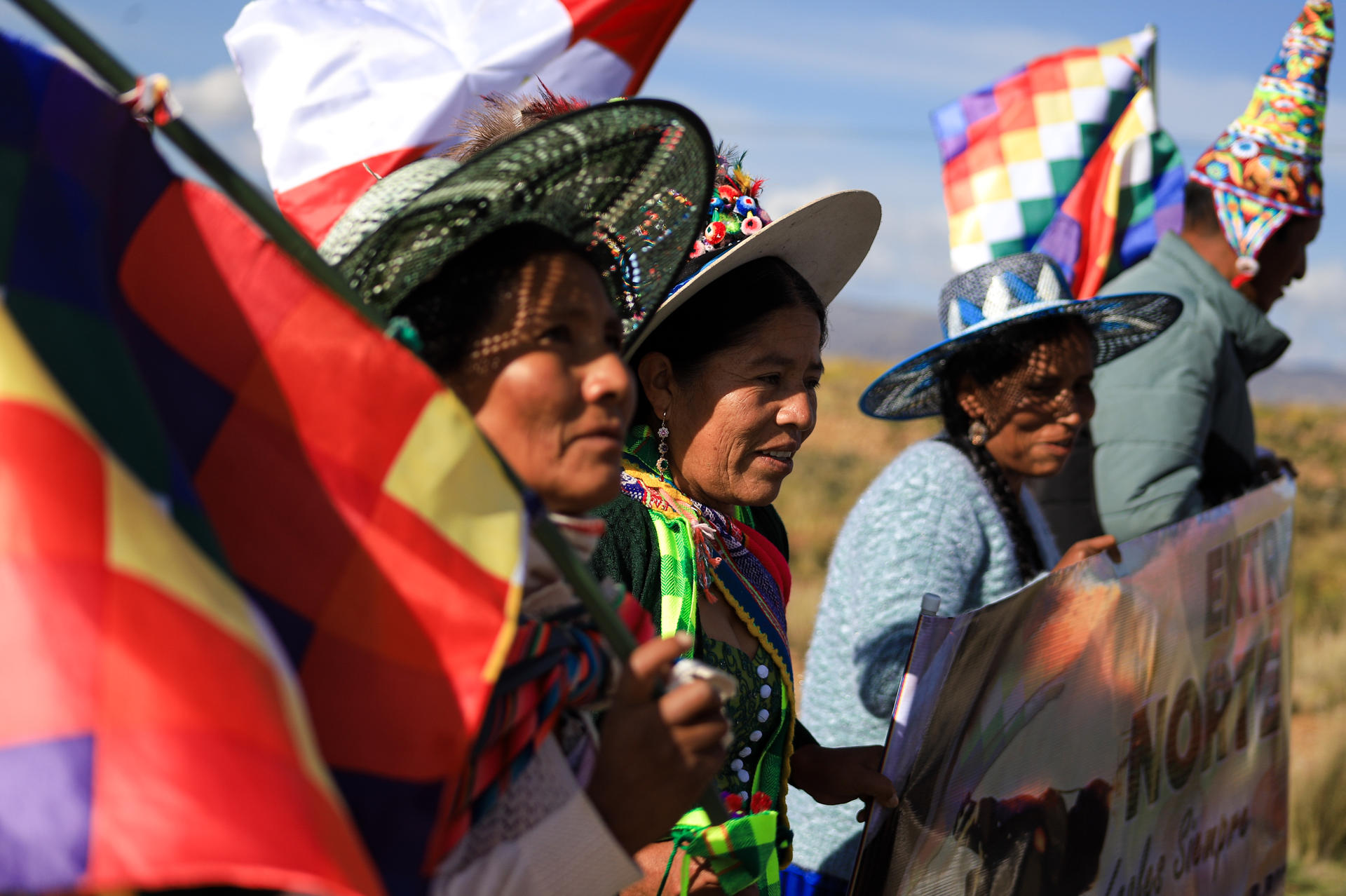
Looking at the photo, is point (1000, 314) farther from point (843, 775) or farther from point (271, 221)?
point (271, 221)

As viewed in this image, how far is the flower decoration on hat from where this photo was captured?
7.70ft

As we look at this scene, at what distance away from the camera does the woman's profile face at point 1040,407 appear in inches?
133

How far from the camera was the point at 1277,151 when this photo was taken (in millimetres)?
4758

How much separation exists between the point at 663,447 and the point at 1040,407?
1429 mm

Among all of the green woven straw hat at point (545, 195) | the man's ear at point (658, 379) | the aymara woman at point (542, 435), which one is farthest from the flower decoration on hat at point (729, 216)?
the aymara woman at point (542, 435)

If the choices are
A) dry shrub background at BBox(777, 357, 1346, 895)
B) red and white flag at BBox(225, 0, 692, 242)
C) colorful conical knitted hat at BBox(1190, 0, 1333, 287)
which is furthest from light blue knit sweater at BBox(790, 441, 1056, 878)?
colorful conical knitted hat at BBox(1190, 0, 1333, 287)

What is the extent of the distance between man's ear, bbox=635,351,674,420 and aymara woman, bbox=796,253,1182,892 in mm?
806

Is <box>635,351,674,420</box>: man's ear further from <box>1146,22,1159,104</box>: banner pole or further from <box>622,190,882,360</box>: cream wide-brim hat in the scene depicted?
<box>1146,22,1159,104</box>: banner pole

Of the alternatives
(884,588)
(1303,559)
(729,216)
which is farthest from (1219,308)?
(1303,559)

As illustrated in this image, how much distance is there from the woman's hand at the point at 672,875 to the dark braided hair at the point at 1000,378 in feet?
5.36

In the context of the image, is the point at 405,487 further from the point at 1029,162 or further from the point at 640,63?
the point at 1029,162

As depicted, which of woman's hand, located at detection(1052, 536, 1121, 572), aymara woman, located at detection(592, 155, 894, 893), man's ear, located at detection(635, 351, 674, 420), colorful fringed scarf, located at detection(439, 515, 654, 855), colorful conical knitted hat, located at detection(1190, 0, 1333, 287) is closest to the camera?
colorful fringed scarf, located at detection(439, 515, 654, 855)

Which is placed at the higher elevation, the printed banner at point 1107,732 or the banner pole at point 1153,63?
the banner pole at point 1153,63

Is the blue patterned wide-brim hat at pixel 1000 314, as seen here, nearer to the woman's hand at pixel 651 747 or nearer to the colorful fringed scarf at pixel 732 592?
the colorful fringed scarf at pixel 732 592
